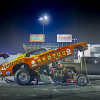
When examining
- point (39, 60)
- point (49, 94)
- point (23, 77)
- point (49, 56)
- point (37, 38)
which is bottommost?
point (49, 94)

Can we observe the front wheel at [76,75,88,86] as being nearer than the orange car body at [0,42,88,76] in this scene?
Yes

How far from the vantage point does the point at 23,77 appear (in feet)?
26.4

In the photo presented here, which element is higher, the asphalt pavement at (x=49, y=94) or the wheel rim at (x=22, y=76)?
the wheel rim at (x=22, y=76)

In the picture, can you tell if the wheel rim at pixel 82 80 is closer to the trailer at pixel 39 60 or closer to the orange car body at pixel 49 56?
the trailer at pixel 39 60

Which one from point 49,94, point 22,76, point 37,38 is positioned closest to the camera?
point 49,94

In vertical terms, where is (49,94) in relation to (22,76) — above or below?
below

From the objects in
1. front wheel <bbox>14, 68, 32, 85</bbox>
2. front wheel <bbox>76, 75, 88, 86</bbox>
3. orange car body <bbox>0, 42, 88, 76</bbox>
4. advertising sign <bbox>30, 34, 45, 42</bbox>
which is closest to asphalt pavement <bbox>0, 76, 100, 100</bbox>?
front wheel <bbox>76, 75, 88, 86</bbox>

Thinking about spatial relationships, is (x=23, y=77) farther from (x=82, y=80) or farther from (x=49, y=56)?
(x=82, y=80)

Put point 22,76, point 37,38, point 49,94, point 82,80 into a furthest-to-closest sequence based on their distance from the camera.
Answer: point 37,38, point 22,76, point 82,80, point 49,94

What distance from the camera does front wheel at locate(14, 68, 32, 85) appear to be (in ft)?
26.0

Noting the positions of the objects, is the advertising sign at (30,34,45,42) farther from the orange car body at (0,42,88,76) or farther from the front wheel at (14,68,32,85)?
the front wheel at (14,68,32,85)

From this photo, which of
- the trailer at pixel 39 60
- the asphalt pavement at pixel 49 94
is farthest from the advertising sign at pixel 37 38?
the asphalt pavement at pixel 49 94

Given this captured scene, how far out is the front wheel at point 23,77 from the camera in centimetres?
794

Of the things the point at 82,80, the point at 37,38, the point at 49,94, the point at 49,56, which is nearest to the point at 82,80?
the point at 82,80
